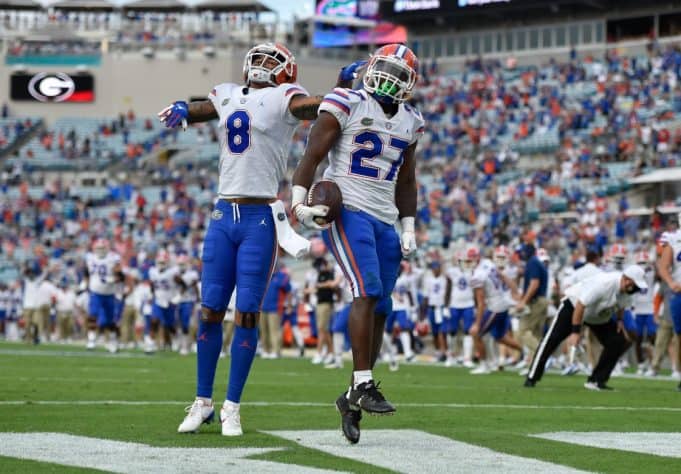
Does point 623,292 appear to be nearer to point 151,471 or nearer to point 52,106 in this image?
point 151,471

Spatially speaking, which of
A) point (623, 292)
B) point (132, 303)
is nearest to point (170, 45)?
point (132, 303)

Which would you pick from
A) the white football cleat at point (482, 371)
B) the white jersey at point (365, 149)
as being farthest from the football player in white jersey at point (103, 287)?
the white jersey at point (365, 149)

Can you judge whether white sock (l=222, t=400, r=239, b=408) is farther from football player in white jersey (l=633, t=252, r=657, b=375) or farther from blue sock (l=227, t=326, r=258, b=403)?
football player in white jersey (l=633, t=252, r=657, b=375)

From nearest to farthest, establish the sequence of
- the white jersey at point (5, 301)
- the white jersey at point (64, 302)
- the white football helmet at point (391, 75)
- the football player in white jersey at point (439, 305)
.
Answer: the white football helmet at point (391, 75)
the football player in white jersey at point (439, 305)
the white jersey at point (64, 302)
the white jersey at point (5, 301)

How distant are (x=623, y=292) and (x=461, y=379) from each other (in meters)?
2.67

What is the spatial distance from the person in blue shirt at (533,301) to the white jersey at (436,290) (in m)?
3.37

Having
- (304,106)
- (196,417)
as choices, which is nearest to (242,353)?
(196,417)

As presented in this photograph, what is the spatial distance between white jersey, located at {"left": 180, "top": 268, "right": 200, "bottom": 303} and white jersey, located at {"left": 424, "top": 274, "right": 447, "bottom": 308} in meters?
4.02

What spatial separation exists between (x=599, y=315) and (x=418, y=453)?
7183mm

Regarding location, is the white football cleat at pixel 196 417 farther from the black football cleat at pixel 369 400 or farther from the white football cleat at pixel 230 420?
the black football cleat at pixel 369 400

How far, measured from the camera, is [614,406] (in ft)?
32.8

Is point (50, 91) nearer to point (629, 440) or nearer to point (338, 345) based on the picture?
point (338, 345)

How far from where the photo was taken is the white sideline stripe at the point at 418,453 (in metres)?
5.73

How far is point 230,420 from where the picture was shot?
720 centimetres
